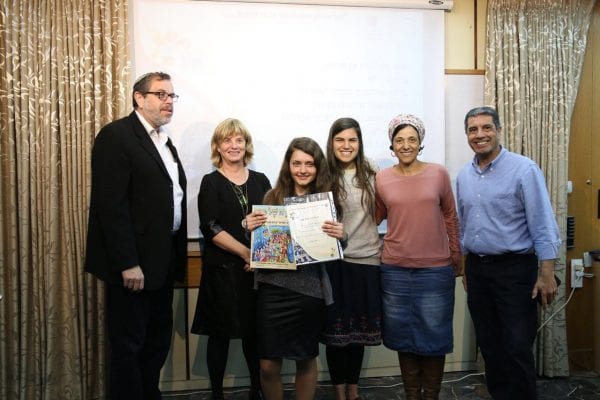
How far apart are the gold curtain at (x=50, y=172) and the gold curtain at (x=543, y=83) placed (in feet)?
7.66

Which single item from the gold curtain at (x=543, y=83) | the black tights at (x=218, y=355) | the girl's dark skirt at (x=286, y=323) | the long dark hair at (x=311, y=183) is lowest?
the black tights at (x=218, y=355)

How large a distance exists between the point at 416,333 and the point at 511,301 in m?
0.48

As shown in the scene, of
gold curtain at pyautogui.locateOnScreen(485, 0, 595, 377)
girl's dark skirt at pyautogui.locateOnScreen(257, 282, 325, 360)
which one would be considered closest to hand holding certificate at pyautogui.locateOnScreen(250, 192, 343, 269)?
girl's dark skirt at pyautogui.locateOnScreen(257, 282, 325, 360)

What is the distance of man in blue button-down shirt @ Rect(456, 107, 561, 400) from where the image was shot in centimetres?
214

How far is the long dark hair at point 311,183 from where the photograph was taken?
2.05m

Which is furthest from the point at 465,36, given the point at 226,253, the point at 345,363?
the point at 345,363

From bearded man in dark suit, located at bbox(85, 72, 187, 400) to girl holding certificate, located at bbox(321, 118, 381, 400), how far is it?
80 cm

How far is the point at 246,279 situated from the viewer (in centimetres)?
241

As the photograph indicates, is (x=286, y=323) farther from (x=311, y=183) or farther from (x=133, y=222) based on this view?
(x=133, y=222)

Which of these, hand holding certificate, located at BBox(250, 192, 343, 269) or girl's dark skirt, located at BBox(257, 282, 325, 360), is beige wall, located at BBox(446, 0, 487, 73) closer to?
hand holding certificate, located at BBox(250, 192, 343, 269)

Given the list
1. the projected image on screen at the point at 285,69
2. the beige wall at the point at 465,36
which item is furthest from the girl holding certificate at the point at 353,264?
the beige wall at the point at 465,36

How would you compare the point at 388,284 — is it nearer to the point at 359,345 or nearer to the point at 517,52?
the point at 359,345

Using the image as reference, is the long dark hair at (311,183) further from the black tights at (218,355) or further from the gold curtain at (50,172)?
the gold curtain at (50,172)

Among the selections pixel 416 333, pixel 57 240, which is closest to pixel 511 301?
pixel 416 333
